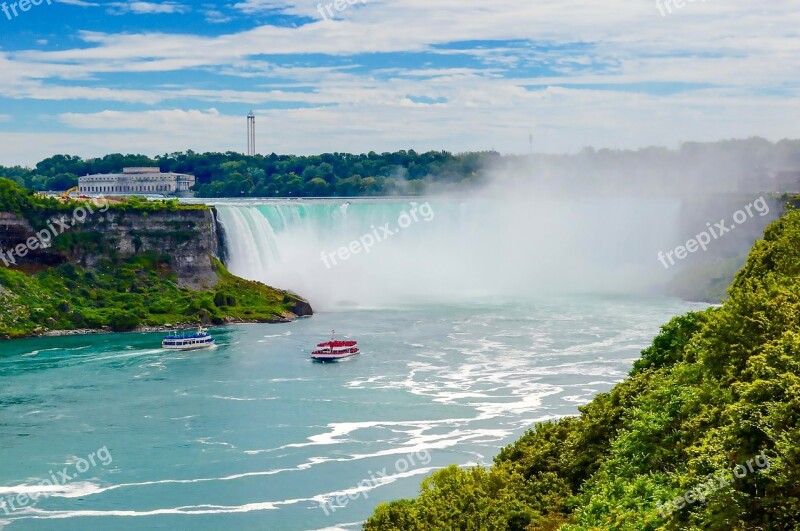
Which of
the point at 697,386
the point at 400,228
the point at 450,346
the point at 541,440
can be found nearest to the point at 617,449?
the point at 697,386

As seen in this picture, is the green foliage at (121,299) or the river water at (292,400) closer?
the river water at (292,400)

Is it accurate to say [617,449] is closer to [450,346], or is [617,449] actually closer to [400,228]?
[450,346]
